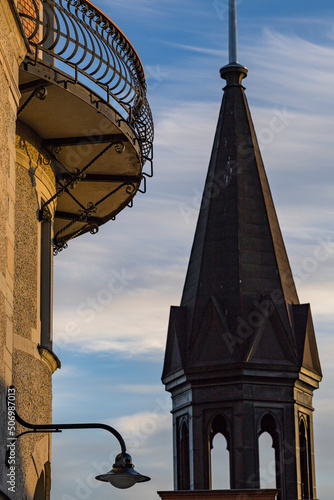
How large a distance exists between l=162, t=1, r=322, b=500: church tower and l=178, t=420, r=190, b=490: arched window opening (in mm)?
28

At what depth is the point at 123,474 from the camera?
42.9ft

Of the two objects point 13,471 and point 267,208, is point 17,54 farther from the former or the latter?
point 267,208

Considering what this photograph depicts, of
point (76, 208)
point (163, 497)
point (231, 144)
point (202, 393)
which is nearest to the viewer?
point (76, 208)

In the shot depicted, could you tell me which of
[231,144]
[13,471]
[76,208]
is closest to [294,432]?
[231,144]

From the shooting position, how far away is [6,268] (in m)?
12.2

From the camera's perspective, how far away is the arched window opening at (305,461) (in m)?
33.4

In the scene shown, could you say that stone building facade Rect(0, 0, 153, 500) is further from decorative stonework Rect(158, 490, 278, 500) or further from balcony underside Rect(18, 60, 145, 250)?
decorative stonework Rect(158, 490, 278, 500)

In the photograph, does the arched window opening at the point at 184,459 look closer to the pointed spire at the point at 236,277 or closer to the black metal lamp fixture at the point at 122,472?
the pointed spire at the point at 236,277

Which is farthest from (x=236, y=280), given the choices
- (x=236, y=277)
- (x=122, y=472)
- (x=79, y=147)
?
(x=122, y=472)

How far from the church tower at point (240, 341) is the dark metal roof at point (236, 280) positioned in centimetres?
3

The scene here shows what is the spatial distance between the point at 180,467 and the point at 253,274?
5.76m

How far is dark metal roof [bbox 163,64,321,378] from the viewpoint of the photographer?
34219 millimetres

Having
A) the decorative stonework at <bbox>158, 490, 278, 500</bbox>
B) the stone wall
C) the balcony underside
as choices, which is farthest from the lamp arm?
the decorative stonework at <bbox>158, 490, 278, 500</bbox>

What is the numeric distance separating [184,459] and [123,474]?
69.4 feet
